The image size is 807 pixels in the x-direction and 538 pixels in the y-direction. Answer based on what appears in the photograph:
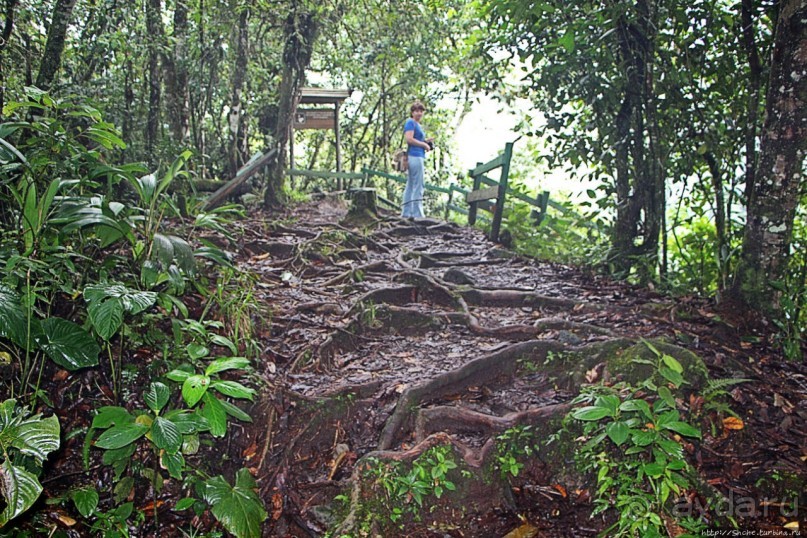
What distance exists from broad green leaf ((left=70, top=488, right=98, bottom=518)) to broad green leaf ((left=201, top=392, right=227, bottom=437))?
654mm

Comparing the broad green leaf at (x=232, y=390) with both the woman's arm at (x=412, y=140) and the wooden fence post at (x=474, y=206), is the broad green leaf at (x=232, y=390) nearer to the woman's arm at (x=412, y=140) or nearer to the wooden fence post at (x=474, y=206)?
the woman's arm at (x=412, y=140)

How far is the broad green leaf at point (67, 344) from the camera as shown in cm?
271

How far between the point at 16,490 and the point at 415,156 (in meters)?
8.32

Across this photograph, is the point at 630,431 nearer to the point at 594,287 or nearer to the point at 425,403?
the point at 425,403

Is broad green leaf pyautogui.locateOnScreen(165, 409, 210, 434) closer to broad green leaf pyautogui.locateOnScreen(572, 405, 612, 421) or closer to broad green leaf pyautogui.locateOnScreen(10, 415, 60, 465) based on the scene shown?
broad green leaf pyautogui.locateOnScreen(10, 415, 60, 465)

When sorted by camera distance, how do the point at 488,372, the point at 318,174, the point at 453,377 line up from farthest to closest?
1. the point at 318,174
2. the point at 488,372
3. the point at 453,377

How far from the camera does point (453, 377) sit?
3.81 meters

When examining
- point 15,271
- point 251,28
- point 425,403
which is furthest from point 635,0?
point 251,28

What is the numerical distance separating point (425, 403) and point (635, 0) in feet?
15.3

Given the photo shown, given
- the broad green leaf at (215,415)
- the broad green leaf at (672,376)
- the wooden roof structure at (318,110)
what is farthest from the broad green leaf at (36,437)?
the wooden roof structure at (318,110)

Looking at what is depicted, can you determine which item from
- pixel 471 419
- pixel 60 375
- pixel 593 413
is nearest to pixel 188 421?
pixel 60 375

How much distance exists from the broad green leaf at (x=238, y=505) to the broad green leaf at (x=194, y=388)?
51cm

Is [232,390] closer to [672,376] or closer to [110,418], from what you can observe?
[110,418]

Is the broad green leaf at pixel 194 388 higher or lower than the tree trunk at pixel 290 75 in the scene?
lower
